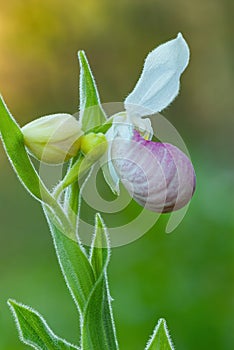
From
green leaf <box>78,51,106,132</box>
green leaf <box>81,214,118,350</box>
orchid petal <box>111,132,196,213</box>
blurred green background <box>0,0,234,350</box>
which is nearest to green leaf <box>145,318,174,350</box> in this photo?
green leaf <box>81,214,118,350</box>

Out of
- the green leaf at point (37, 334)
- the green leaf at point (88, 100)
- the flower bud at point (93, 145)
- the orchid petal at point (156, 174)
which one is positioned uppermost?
the green leaf at point (88, 100)

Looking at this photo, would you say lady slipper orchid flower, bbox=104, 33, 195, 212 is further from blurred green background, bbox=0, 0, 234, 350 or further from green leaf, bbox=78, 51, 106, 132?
blurred green background, bbox=0, 0, 234, 350

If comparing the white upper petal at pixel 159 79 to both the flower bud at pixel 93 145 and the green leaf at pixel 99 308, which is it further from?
the green leaf at pixel 99 308

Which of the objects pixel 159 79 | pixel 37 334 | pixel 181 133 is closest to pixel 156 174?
pixel 159 79

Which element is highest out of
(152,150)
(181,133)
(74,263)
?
(181,133)

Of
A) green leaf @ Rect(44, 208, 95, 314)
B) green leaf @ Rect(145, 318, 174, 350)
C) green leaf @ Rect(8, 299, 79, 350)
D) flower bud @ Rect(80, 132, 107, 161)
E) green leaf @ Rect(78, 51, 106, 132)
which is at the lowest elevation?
green leaf @ Rect(145, 318, 174, 350)

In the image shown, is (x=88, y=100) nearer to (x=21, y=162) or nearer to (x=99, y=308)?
(x=21, y=162)

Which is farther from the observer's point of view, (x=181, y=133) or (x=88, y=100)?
(x=181, y=133)

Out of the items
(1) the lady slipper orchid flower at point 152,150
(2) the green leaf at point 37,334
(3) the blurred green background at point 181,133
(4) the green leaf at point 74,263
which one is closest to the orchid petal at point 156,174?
(1) the lady slipper orchid flower at point 152,150
